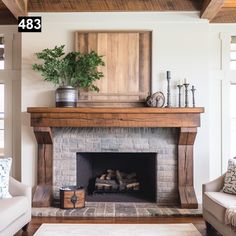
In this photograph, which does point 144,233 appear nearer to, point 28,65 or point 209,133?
point 209,133

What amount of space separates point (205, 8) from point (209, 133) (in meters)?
1.67

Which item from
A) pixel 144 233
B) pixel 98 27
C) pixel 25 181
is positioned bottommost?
pixel 144 233

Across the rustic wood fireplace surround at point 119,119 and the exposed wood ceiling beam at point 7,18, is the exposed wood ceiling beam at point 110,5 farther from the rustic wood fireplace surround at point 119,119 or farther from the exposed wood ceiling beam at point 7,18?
the rustic wood fireplace surround at point 119,119

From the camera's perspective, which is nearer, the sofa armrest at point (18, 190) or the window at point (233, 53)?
the sofa armrest at point (18, 190)

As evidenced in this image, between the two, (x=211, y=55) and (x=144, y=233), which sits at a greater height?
(x=211, y=55)

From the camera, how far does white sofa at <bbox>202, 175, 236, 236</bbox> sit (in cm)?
346

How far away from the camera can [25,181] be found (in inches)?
206

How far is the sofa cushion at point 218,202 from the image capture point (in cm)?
348

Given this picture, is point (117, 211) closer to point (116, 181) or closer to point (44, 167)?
point (116, 181)

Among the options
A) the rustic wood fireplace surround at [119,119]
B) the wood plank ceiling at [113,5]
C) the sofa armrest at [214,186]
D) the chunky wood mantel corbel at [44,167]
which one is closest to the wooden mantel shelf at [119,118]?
the rustic wood fireplace surround at [119,119]

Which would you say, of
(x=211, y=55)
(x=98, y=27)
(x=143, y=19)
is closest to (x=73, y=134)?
(x=98, y=27)

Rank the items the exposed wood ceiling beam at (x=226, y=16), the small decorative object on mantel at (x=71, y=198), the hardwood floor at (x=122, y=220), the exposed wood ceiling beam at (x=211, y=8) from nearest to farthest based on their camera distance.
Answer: the hardwood floor at (x=122, y=220) < the exposed wood ceiling beam at (x=211, y=8) < the small decorative object on mantel at (x=71, y=198) < the exposed wood ceiling beam at (x=226, y=16)

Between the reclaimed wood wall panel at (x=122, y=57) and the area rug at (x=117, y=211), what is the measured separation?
53.5 inches

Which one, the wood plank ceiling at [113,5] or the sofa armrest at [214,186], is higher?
the wood plank ceiling at [113,5]
